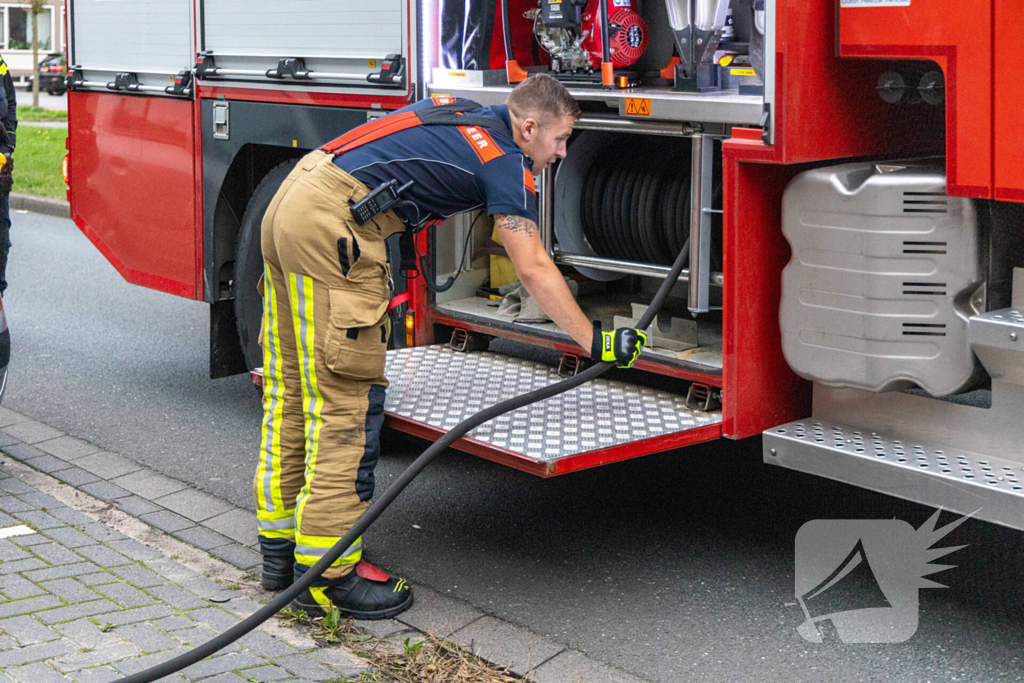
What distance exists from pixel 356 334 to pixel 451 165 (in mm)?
570

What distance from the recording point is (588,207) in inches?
181

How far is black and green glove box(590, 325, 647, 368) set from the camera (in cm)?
365

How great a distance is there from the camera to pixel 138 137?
19.1ft

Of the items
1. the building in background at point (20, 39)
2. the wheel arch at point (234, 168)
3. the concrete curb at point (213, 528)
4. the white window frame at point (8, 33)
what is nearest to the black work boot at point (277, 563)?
the concrete curb at point (213, 528)

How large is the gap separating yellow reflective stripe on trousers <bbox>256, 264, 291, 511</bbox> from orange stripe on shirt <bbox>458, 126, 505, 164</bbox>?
744 mm

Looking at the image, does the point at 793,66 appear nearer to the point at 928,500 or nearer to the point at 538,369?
the point at 928,500

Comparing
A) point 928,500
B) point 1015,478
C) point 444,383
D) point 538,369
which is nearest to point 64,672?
point 444,383

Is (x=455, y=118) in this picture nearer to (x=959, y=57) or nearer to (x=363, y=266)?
(x=363, y=266)

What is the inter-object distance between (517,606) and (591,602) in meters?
0.23

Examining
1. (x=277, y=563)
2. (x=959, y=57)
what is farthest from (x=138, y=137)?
(x=959, y=57)

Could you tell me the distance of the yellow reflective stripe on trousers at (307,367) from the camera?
12.0 ft

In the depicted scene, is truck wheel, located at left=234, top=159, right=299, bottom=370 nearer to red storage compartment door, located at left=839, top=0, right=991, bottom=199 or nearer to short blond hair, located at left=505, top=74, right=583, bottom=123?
short blond hair, located at left=505, top=74, right=583, bottom=123

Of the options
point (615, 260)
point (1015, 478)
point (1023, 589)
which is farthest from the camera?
point (615, 260)

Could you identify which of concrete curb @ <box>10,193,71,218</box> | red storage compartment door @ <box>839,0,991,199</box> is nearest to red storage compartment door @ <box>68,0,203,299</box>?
red storage compartment door @ <box>839,0,991,199</box>
